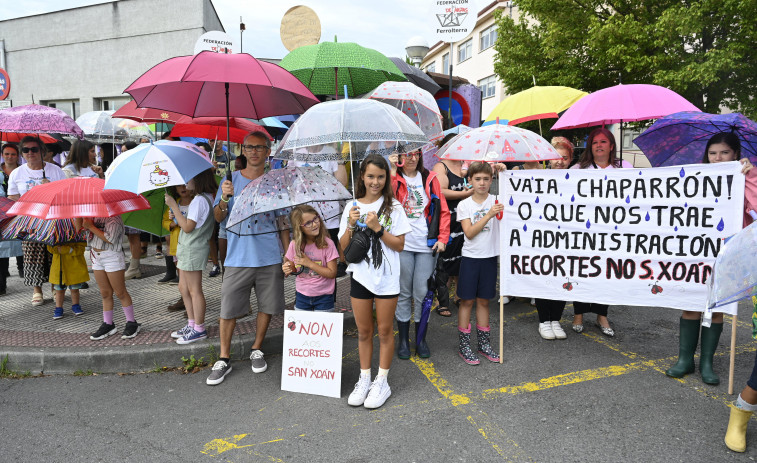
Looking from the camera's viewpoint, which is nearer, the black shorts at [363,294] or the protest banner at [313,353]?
the black shorts at [363,294]

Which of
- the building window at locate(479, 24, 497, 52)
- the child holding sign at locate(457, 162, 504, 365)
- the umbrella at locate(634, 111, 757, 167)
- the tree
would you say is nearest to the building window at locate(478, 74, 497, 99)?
the building window at locate(479, 24, 497, 52)

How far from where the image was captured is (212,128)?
20.6 ft

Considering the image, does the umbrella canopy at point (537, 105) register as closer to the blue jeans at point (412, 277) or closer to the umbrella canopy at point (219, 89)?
the blue jeans at point (412, 277)

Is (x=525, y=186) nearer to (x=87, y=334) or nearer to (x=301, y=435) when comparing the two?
(x=301, y=435)

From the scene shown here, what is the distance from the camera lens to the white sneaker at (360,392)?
10.9ft

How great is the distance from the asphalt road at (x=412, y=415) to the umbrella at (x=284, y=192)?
140cm

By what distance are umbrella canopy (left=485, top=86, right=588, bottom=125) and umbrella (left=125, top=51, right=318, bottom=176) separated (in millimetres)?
2693

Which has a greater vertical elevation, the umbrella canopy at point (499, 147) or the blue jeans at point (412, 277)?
the umbrella canopy at point (499, 147)

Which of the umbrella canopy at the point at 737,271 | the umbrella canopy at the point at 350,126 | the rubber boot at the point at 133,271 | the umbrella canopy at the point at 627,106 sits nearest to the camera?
the umbrella canopy at the point at 737,271

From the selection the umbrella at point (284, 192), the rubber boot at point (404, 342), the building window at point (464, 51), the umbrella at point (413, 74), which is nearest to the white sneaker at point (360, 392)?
the rubber boot at point (404, 342)

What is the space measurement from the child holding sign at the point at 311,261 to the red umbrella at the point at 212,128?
7.14ft

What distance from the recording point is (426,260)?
4012mm

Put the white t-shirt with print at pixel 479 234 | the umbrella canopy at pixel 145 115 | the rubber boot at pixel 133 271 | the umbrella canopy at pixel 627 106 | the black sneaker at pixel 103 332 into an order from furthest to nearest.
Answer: the rubber boot at pixel 133 271 < the umbrella canopy at pixel 145 115 < the umbrella canopy at pixel 627 106 < the black sneaker at pixel 103 332 < the white t-shirt with print at pixel 479 234

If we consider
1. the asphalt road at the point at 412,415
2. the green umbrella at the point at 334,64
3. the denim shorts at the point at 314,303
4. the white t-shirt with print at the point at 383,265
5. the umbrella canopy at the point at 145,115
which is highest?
the green umbrella at the point at 334,64
